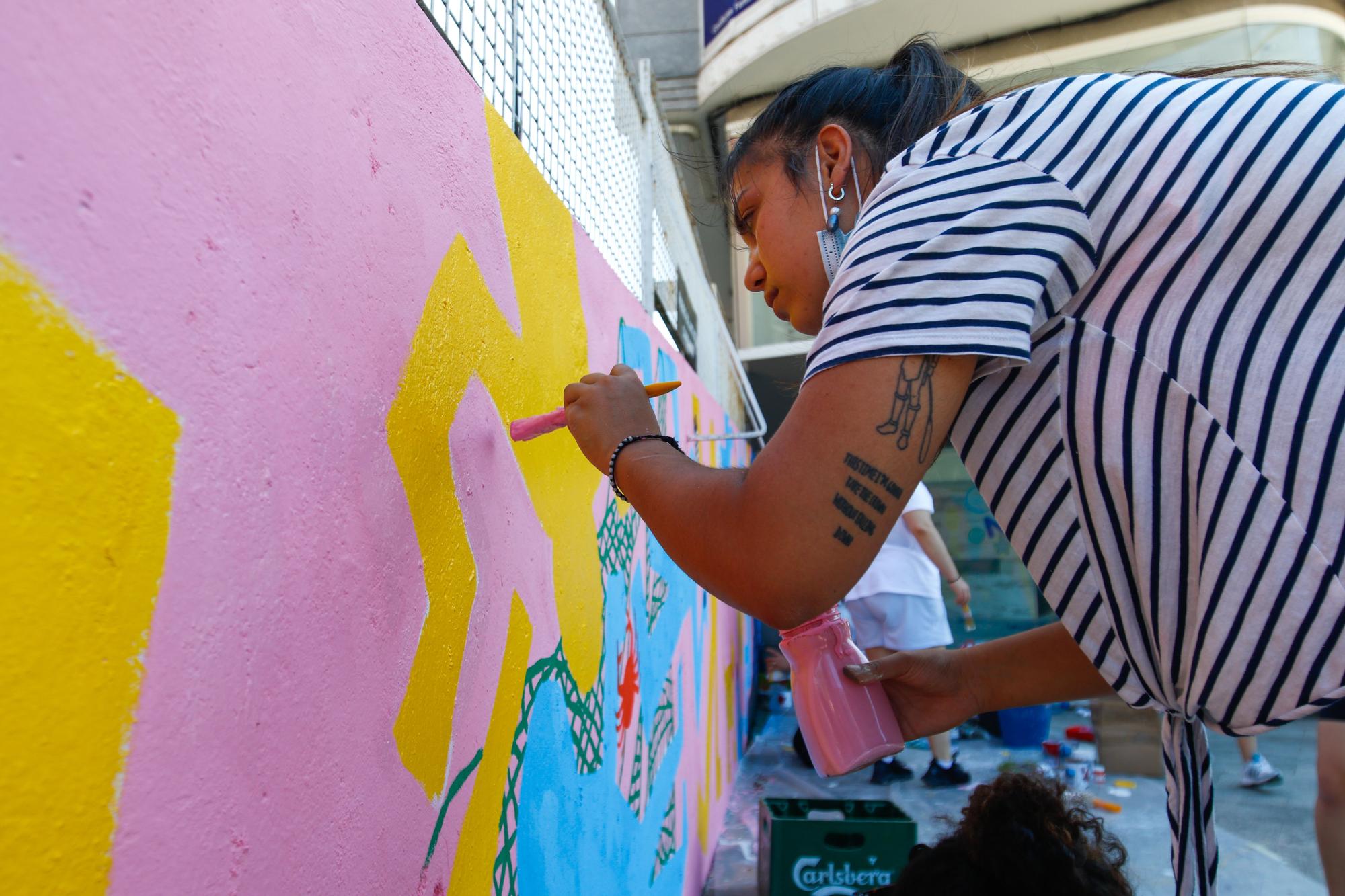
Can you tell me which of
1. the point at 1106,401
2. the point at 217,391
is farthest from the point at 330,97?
the point at 1106,401

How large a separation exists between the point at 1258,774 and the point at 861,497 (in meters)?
4.73

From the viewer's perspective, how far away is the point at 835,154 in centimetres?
115

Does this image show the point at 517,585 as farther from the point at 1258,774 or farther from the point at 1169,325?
the point at 1258,774

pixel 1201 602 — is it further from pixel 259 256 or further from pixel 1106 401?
pixel 259 256

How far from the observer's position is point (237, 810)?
687 mm

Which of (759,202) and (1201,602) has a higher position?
(759,202)

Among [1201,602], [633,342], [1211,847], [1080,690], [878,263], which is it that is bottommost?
[1211,847]

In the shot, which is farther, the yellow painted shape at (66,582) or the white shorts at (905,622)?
the white shorts at (905,622)

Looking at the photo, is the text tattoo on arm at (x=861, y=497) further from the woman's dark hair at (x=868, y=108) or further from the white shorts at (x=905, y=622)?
the white shorts at (x=905, y=622)

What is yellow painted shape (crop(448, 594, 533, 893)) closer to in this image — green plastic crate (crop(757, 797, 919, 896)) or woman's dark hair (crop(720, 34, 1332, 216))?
woman's dark hair (crop(720, 34, 1332, 216))

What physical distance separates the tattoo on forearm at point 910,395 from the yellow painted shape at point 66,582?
0.58 metres

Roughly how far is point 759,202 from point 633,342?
Result: 4.21 feet

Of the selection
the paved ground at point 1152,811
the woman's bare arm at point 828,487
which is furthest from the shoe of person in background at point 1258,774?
the woman's bare arm at point 828,487

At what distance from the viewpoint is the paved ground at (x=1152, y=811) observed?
325 centimetres
